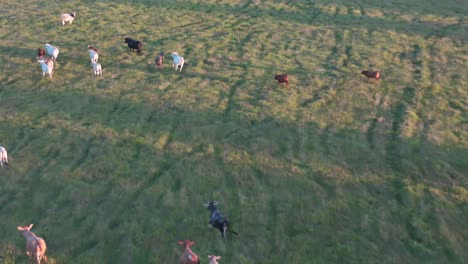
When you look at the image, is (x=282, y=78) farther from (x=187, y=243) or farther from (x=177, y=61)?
(x=187, y=243)

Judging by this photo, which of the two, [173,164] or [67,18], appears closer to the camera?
[173,164]

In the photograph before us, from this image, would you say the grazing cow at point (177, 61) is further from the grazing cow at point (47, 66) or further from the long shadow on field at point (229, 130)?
the grazing cow at point (47, 66)

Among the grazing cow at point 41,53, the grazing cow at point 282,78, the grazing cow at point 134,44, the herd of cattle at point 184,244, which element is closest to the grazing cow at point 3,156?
the herd of cattle at point 184,244

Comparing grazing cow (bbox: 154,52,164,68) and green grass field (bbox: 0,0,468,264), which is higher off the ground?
grazing cow (bbox: 154,52,164,68)

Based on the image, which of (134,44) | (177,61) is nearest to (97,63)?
(134,44)

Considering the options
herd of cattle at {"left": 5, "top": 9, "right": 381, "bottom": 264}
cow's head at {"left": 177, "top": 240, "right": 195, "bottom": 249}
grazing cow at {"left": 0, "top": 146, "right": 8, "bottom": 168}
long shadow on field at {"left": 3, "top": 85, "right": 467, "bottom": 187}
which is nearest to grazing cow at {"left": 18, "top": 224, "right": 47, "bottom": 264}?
herd of cattle at {"left": 5, "top": 9, "right": 381, "bottom": 264}

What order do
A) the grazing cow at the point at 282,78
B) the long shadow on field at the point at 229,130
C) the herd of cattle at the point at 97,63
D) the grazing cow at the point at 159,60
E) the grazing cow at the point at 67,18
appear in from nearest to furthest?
the long shadow on field at the point at 229,130 → the grazing cow at the point at 282,78 → the herd of cattle at the point at 97,63 → the grazing cow at the point at 159,60 → the grazing cow at the point at 67,18

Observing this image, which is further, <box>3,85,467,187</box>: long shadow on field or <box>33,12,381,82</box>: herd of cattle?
<box>33,12,381,82</box>: herd of cattle

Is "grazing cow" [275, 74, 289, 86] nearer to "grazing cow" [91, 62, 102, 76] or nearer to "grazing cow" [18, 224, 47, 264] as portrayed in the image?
"grazing cow" [91, 62, 102, 76]

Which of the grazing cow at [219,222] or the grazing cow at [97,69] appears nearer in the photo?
the grazing cow at [219,222]

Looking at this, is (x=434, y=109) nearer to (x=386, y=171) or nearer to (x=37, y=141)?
(x=386, y=171)
